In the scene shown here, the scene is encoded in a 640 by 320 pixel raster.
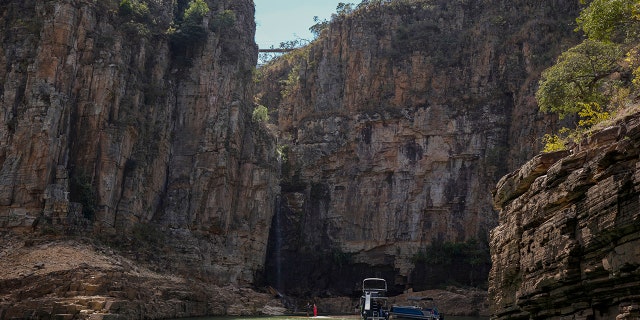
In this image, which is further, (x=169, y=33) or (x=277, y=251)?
(x=277, y=251)

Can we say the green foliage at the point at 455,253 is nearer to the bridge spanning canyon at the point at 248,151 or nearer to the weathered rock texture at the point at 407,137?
the bridge spanning canyon at the point at 248,151

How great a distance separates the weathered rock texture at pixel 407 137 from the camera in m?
→ 61.5

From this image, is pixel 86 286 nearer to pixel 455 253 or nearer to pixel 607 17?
pixel 607 17

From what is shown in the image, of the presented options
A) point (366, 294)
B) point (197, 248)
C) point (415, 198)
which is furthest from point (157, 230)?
point (415, 198)

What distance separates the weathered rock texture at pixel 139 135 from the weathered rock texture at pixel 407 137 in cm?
656

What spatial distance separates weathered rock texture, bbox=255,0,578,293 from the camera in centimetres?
6150

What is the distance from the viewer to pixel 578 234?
56.1 ft

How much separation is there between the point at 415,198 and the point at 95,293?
1354 inches

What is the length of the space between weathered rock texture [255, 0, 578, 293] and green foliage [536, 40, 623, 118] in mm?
23493

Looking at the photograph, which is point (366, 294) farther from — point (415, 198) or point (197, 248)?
point (415, 198)

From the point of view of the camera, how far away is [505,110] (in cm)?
6294

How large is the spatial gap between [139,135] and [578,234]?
4122 cm

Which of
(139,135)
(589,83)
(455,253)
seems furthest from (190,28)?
(589,83)

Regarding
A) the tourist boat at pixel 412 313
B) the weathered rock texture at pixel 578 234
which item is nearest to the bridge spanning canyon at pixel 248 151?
the tourist boat at pixel 412 313
